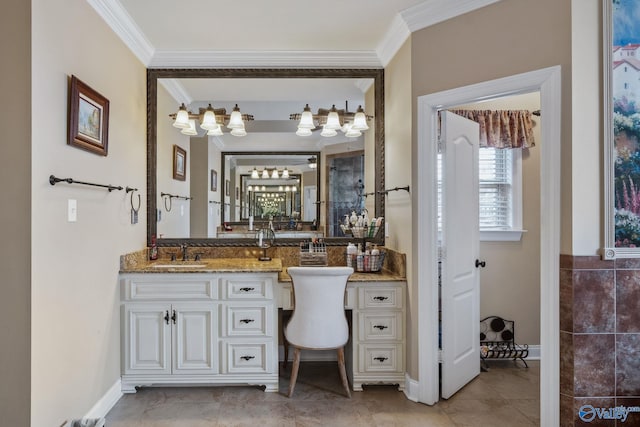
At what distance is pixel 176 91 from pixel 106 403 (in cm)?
242

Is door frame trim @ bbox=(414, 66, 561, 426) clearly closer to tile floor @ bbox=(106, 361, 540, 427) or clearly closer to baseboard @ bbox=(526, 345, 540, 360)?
tile floor @ bbox=(106, 361, 540, 427)

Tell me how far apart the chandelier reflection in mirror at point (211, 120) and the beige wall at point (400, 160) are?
1.20 meters

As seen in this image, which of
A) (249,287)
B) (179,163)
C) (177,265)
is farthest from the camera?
(179,163)

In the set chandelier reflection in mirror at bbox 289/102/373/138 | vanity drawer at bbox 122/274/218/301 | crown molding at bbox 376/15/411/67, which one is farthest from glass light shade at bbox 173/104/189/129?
crown molding at bbox 376/15/411/67

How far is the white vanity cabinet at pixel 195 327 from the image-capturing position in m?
2.62

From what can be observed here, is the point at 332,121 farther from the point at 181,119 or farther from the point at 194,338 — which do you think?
the point at 194,338

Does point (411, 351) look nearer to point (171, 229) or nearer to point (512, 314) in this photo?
point (512, 314)

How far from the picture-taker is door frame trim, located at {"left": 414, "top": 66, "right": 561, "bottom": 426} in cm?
194

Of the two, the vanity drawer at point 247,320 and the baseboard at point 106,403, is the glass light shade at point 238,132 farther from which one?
the baseboard at point 106,403

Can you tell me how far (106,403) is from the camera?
238 centimetres

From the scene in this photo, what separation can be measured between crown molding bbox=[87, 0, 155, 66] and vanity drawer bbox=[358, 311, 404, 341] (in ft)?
8.47

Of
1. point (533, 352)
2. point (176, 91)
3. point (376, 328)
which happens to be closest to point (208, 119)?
point (176, 91)

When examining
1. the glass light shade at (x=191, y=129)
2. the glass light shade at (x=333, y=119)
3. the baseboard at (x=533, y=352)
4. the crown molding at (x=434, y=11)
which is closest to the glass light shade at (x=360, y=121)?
the glass light shade at (x=333, y=119)
